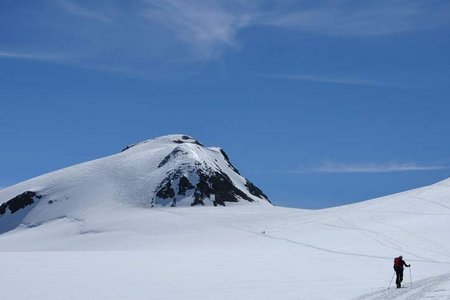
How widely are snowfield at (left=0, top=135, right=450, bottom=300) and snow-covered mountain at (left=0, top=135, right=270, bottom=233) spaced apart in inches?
37.8

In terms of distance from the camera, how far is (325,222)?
233ft

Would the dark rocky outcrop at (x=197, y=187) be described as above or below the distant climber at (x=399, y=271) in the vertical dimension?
above

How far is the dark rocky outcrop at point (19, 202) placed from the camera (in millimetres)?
123438

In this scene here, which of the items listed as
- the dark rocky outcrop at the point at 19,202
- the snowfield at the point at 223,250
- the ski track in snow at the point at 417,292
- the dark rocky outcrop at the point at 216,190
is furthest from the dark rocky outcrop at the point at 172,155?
the ski track in snow at the point at 417,292

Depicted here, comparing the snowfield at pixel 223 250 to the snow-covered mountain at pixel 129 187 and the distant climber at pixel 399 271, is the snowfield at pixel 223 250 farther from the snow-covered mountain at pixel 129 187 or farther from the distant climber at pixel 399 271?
the snow-covered mountain at pixel 129 187

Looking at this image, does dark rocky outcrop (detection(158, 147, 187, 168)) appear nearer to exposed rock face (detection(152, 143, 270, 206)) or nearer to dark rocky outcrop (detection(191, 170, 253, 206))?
exposed rock face (detection(152, 143, 270, 206))

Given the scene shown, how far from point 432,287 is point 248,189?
114m

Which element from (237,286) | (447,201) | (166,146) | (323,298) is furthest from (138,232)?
(166,146)

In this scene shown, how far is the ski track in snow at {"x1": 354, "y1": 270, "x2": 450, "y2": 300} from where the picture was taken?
23891 mm

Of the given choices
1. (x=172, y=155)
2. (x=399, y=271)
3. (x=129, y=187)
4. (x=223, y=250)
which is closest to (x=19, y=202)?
(x=129, y=187)

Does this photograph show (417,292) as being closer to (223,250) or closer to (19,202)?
(223,250)

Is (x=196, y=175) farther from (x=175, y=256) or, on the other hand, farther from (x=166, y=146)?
(x=175, y=256)

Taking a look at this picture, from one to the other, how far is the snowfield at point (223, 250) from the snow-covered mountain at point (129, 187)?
3.15 feet

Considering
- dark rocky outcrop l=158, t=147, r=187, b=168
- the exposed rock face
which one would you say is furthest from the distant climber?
dark rocky outcrop l=158, t=147, r=187, b=168
